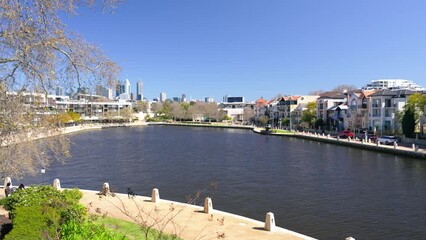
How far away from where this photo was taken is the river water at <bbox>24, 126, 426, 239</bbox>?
1914 centimetres

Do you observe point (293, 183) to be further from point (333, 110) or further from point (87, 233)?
point (333, 110)

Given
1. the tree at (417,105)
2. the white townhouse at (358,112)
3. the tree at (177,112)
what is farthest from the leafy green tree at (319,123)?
the tree at (177,112)

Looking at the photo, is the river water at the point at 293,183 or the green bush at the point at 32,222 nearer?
the green bush at the point at 32,222

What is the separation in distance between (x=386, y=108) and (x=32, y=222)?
69.7 meters

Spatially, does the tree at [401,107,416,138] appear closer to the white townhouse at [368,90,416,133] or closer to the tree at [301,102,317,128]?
the white townhouse at [368,90,416,133]

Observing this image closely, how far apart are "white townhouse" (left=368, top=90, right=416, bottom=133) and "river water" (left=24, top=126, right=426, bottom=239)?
70.9 feet

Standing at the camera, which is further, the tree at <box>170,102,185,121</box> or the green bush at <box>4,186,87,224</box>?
the tree at <box>170,102,185,121</box>

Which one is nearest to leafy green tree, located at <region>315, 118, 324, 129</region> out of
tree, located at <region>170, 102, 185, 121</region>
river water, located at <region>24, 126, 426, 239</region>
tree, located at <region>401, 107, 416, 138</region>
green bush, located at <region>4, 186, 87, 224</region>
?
tree, located at <region>401, 107, 416, 138</region>

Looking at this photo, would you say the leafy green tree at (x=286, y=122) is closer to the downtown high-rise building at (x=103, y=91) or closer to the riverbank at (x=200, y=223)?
the riverbank at (x=200, y=223)

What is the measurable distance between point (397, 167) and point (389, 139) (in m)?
18.3

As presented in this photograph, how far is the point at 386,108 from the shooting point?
68.3m

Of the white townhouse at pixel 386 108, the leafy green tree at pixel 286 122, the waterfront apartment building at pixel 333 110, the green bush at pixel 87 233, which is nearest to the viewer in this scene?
the green bush at pixel 87 233

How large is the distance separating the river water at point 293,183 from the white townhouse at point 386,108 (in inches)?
851

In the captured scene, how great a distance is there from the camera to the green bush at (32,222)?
10.2 m
